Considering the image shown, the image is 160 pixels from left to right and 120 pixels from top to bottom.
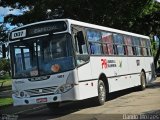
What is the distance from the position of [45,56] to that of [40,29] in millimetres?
1043

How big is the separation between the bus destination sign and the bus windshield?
8.4 inches

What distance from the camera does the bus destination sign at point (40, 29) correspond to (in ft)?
51.4

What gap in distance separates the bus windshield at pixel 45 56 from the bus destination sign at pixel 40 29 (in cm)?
21

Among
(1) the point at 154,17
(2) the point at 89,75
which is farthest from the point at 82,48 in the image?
(1) the point at 154,17

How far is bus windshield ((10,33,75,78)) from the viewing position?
50.3 ft

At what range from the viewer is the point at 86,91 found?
52.3 feet

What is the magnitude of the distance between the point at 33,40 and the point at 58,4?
14.5 metres

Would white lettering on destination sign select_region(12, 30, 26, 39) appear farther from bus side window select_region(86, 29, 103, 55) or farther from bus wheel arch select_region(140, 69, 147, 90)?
bus wheel arch select_region(140, 69, 147, 90)

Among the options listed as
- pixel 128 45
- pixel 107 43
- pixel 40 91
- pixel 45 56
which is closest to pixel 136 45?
pixel 128 45

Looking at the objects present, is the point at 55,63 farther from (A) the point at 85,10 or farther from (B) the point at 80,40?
(A) the point at 85,10

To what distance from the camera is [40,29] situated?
52.2ft

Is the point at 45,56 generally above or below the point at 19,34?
below

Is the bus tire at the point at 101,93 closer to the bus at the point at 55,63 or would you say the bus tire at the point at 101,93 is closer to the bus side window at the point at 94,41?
the bus at the point at 55,63

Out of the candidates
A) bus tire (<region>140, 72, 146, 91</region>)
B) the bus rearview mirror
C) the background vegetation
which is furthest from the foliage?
the bus rearview mirror
